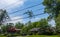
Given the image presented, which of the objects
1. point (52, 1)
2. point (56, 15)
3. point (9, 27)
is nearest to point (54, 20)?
point (56, 15)

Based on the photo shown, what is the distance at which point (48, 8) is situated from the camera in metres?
53.3

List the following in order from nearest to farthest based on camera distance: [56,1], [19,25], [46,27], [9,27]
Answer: [56,1], [46,27], [9,27], [19,25]

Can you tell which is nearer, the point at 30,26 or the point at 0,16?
the point at 0,16

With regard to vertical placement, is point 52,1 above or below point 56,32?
above

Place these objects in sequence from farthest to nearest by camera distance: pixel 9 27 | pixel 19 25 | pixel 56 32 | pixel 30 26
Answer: pixel 19 25, pixel 9 27, pixel 30 26, pixel 56 32

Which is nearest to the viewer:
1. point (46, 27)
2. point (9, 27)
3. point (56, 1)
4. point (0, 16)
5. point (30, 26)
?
point (56, 1)

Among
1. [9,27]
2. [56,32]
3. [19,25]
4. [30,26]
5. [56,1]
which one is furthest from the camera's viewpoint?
[19,25]

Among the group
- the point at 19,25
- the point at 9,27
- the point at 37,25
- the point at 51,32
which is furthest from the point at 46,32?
the point at 19,25

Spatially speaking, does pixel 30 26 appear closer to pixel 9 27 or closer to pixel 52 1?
pixel 9 27

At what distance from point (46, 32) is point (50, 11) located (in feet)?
52.1

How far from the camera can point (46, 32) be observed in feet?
225

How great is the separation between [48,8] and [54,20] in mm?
3269

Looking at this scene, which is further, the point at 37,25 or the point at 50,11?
the point at 37,25

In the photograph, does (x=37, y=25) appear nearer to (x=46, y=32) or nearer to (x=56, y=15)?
(x=46, y=32)
